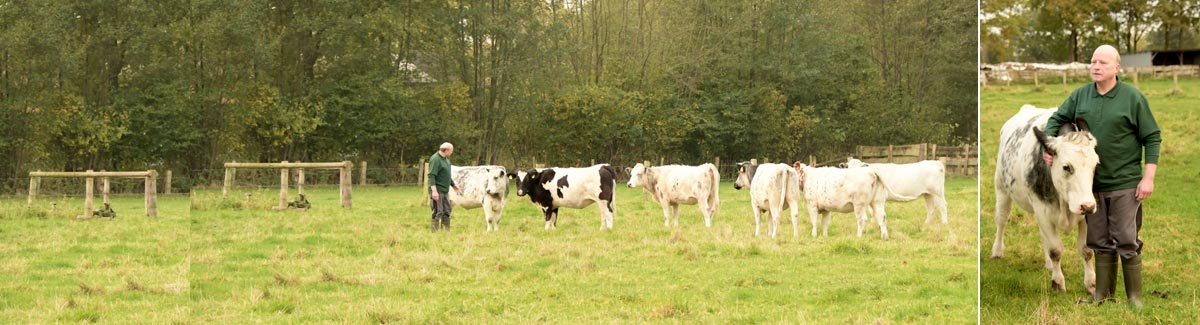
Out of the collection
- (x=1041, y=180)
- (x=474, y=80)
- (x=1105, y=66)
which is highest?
(x=474, y=80)

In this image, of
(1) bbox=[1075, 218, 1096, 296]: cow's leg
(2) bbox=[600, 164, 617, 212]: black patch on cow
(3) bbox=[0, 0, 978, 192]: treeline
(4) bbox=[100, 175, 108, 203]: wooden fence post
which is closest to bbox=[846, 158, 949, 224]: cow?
(3) bbox=[0, 0, 978, 192]: treeline

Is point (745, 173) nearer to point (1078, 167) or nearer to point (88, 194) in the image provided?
point (1078, 167)

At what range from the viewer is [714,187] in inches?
435

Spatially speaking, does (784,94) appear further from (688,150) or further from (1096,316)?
(1096,316)

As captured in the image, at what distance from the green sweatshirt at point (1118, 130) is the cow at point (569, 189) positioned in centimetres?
526

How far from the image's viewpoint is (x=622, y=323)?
6012mm

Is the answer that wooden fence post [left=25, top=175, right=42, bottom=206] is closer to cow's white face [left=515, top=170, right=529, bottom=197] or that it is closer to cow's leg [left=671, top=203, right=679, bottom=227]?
cow's white face [left=515, top=170, right=529, bottom=197]

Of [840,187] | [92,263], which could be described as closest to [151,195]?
[92,263]

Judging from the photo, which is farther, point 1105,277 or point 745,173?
point 745,173

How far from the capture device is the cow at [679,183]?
10.8 metres

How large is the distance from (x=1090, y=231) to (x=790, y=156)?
5.07m

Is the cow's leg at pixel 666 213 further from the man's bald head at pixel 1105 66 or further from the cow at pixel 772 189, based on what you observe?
the man's bald head at pixel 1105 66

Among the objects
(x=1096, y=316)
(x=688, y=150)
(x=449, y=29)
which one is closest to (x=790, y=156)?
(x=688, y=150)

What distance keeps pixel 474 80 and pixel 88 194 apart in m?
2.83
